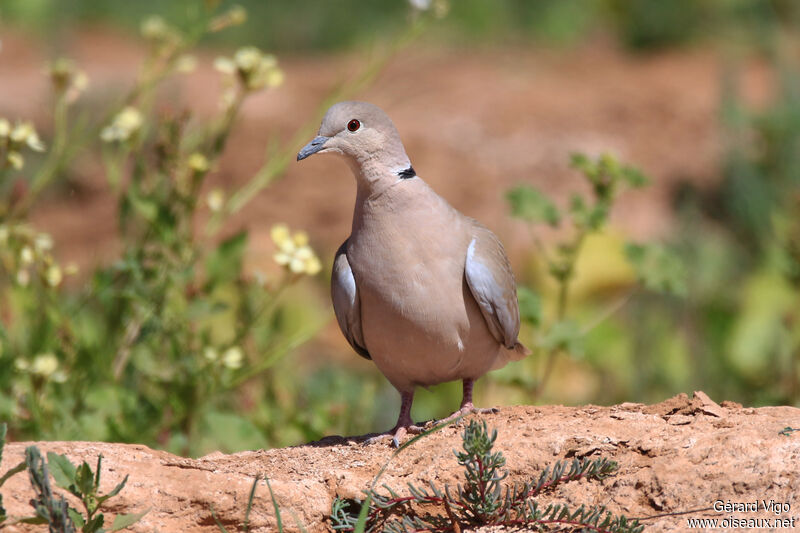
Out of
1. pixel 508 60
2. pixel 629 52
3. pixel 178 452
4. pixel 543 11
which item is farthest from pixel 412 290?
pixel 543 11

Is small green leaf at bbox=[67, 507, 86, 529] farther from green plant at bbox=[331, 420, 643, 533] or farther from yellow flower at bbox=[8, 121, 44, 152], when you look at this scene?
yellow flower at bbox=[8, 121, 44, 152]

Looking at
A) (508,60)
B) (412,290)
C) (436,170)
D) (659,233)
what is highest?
(508,60)

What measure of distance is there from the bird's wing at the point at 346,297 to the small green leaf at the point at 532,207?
1192 mm

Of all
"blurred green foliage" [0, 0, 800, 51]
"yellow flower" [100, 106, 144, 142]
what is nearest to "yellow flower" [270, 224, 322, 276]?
"yellow flower" [100, 106, 144, 142]

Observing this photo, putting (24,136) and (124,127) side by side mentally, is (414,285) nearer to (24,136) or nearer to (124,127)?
(124,127)

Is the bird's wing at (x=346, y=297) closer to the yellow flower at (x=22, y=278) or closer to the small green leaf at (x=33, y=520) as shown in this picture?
the yellow flower at (x=22, y=278)

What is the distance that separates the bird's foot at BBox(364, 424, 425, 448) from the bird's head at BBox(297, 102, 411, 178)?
3.33 feet

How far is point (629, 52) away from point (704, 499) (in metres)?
12.7

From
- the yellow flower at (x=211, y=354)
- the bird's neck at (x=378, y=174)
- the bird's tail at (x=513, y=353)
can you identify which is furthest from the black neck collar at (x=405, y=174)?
the yellow flower at (x=211, y=354)

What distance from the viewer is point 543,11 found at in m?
15.9

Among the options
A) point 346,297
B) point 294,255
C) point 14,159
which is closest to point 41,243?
point 14,159

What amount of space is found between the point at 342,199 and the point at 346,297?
22.6ft

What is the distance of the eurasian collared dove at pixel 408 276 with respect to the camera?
3828 mm

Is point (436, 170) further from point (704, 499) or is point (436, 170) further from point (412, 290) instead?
point (704, 499)
